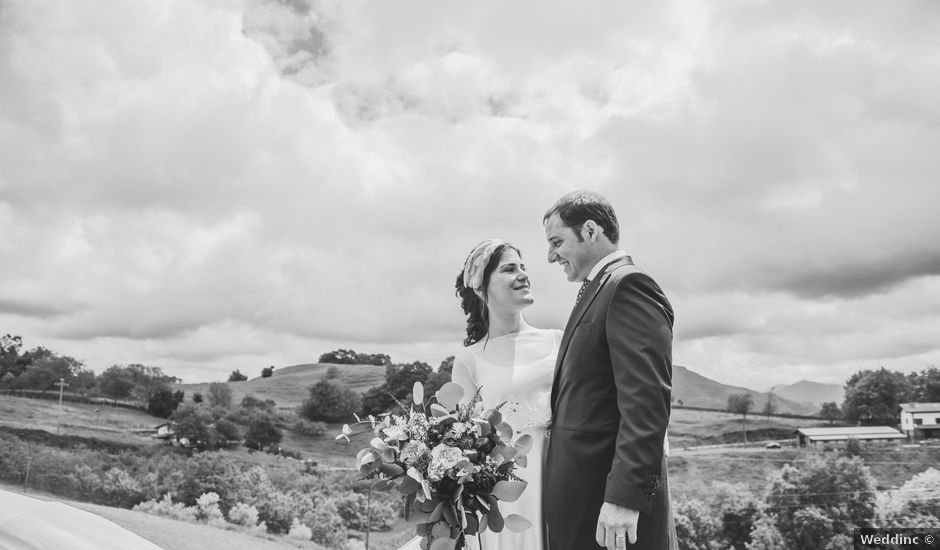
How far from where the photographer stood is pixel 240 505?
832 inches

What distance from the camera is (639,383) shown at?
2143 millimetres

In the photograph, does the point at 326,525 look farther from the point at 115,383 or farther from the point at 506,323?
the point at 506,323

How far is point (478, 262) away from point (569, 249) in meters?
1.49

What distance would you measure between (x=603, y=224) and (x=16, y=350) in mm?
36356

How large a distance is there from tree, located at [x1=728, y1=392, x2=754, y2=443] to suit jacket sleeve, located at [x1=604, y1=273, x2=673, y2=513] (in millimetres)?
39466

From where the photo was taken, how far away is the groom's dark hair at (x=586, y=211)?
2.62m

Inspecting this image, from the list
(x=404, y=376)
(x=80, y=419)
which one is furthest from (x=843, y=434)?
(x=80, y=419)

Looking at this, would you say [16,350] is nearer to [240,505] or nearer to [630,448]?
[240,505]

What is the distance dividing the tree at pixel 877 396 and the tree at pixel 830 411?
0.76 meters

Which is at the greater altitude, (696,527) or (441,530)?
(441,530)

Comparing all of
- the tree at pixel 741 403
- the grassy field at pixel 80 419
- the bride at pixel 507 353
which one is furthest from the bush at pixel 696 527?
the bride at pixel 507 353

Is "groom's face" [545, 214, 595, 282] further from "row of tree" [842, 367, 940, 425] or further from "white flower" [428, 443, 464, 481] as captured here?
"row of tree" [842, 367, 940, 425]

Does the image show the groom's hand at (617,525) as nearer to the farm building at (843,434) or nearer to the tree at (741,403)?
the farm building at (843,434)

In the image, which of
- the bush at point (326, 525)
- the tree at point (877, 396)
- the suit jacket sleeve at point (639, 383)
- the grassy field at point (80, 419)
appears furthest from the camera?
the tree at point (877, 396)
